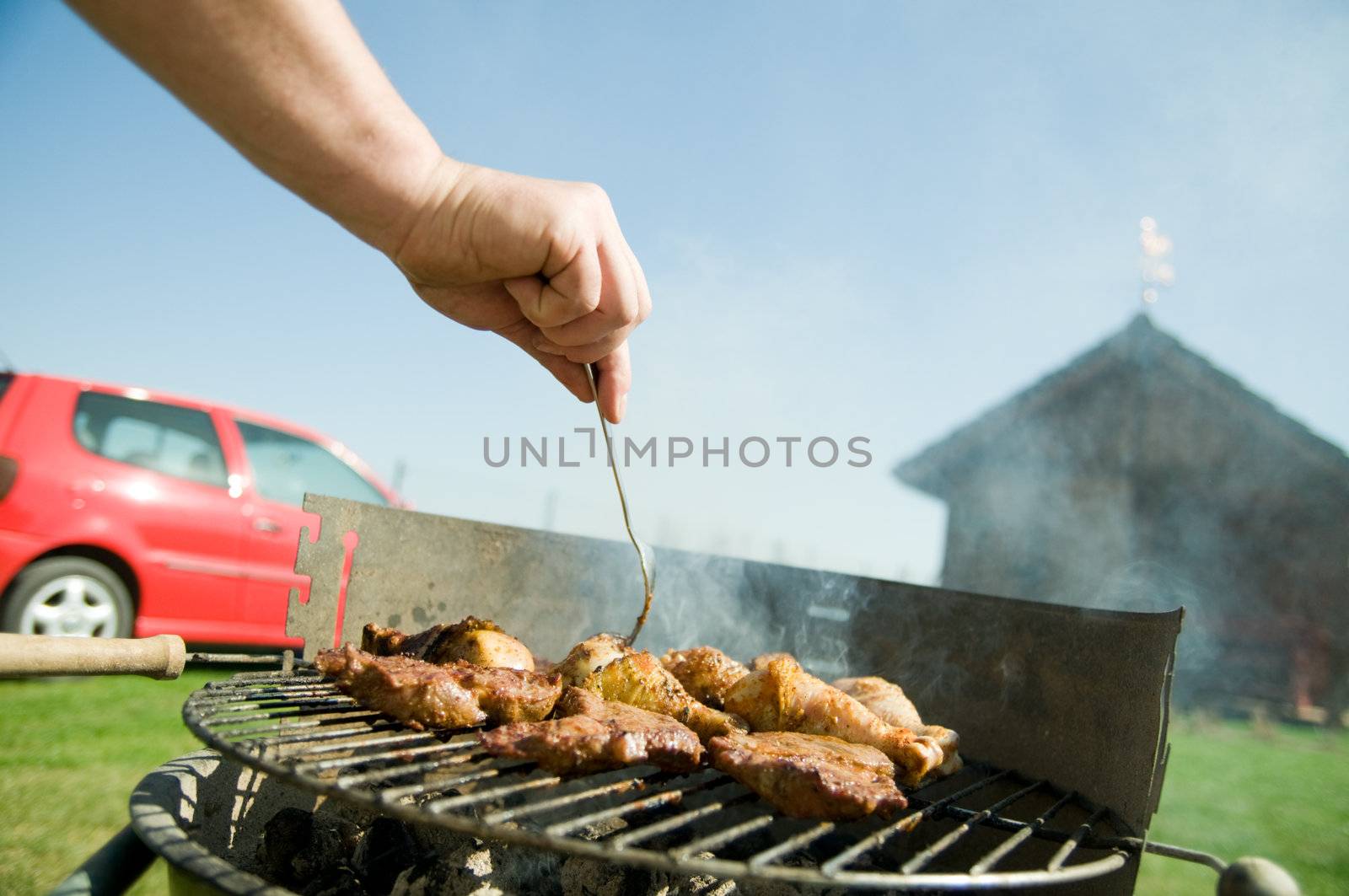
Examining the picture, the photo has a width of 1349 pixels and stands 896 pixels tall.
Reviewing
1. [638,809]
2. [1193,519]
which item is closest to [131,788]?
[638,809]

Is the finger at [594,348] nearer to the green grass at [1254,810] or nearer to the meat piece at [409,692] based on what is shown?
the meat piece at [409,692]

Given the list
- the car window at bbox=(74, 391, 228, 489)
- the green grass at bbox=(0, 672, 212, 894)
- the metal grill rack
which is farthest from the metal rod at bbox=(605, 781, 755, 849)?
the car window at bbox=(74, 391, 228, 489)

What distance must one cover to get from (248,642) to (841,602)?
5.66 meters

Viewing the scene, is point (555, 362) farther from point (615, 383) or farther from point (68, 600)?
point (68, 600)

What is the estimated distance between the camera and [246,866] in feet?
7.43

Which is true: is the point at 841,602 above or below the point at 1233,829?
above

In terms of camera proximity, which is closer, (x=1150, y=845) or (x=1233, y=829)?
(x=1150, y=845)

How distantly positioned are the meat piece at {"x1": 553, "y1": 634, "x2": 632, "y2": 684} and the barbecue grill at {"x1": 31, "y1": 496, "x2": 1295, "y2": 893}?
13.8 inches

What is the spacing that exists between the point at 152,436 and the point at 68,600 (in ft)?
4.54

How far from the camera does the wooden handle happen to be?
185 cm

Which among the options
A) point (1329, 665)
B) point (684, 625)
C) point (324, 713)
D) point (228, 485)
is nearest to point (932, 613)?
point (684, 625)

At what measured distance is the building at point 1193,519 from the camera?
40.4 ft

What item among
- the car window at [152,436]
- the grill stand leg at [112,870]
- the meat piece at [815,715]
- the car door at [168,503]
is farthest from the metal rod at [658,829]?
the car window at [152,436]

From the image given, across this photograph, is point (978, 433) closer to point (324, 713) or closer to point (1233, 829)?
point (1233, 829)
